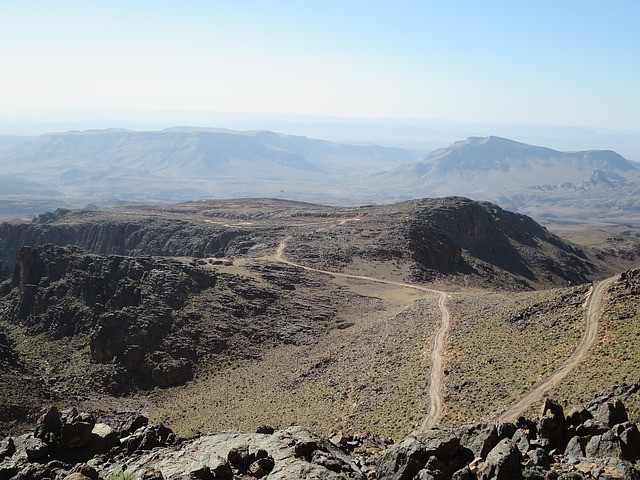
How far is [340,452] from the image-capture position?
64.4ft

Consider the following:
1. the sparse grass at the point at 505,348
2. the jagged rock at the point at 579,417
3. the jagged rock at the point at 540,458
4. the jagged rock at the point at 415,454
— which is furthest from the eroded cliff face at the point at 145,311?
the jagged rock at the point at 540,458

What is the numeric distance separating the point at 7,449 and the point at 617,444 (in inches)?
812

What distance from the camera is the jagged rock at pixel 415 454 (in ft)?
52.3

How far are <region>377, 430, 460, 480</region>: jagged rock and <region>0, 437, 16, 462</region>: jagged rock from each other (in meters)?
13.7

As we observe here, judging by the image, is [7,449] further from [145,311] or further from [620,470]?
[145,311]

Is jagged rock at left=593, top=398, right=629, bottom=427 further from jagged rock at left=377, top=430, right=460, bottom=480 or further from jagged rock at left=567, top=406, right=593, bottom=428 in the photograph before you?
jagged rock at left=377, top=430, right=460, bottom=480

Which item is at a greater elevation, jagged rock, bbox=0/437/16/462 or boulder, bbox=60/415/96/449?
boulder, bbox=60/415/96/449

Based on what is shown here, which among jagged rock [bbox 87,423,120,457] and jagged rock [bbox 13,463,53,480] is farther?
jagged rock [bbox 87,423,120,457]

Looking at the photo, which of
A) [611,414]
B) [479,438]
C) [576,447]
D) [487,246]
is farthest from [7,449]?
[487,246]

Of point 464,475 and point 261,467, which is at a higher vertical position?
point 464,475

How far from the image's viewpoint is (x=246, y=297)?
53.5 m

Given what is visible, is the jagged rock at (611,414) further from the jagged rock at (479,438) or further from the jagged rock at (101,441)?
the jagged rock at (101,441)

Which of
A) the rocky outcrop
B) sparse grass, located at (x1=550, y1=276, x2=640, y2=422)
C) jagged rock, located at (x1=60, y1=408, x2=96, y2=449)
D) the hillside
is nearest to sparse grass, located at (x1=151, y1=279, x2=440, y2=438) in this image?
the hillside

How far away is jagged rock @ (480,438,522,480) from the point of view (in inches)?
563
